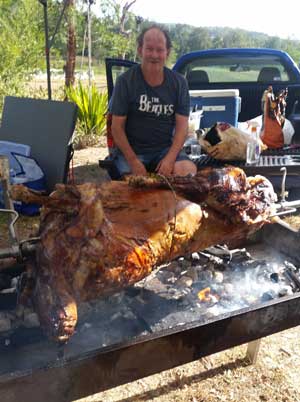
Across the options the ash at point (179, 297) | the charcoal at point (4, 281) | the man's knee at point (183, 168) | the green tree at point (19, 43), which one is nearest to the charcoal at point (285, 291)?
the ash at point (179, 297)

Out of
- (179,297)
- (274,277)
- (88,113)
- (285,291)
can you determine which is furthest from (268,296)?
(88,113)

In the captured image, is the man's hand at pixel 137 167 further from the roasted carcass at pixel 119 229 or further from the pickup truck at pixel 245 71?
the pickup truck at pixel 245 71

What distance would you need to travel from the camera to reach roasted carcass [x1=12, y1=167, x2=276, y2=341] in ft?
5.87

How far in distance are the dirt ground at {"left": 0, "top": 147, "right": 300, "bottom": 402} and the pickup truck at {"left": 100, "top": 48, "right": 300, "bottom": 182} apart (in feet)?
12.3

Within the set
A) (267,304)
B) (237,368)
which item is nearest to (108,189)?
(267,304)

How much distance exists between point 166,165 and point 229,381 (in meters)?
1.69

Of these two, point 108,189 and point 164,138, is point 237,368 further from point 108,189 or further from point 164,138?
point 164,138

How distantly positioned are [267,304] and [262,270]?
3.60 feet

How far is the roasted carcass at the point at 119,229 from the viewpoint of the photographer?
5.87ft

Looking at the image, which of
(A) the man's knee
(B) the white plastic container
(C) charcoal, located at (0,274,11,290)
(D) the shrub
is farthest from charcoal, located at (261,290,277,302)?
(D) the shrub

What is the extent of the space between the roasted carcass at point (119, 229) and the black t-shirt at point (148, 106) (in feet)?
4.60

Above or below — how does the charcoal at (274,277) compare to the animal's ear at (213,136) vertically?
below

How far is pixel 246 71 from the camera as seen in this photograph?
5.84m

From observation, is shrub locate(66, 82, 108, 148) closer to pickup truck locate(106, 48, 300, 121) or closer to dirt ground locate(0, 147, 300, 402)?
pickup truck locate(106, 48, 300, 121)
